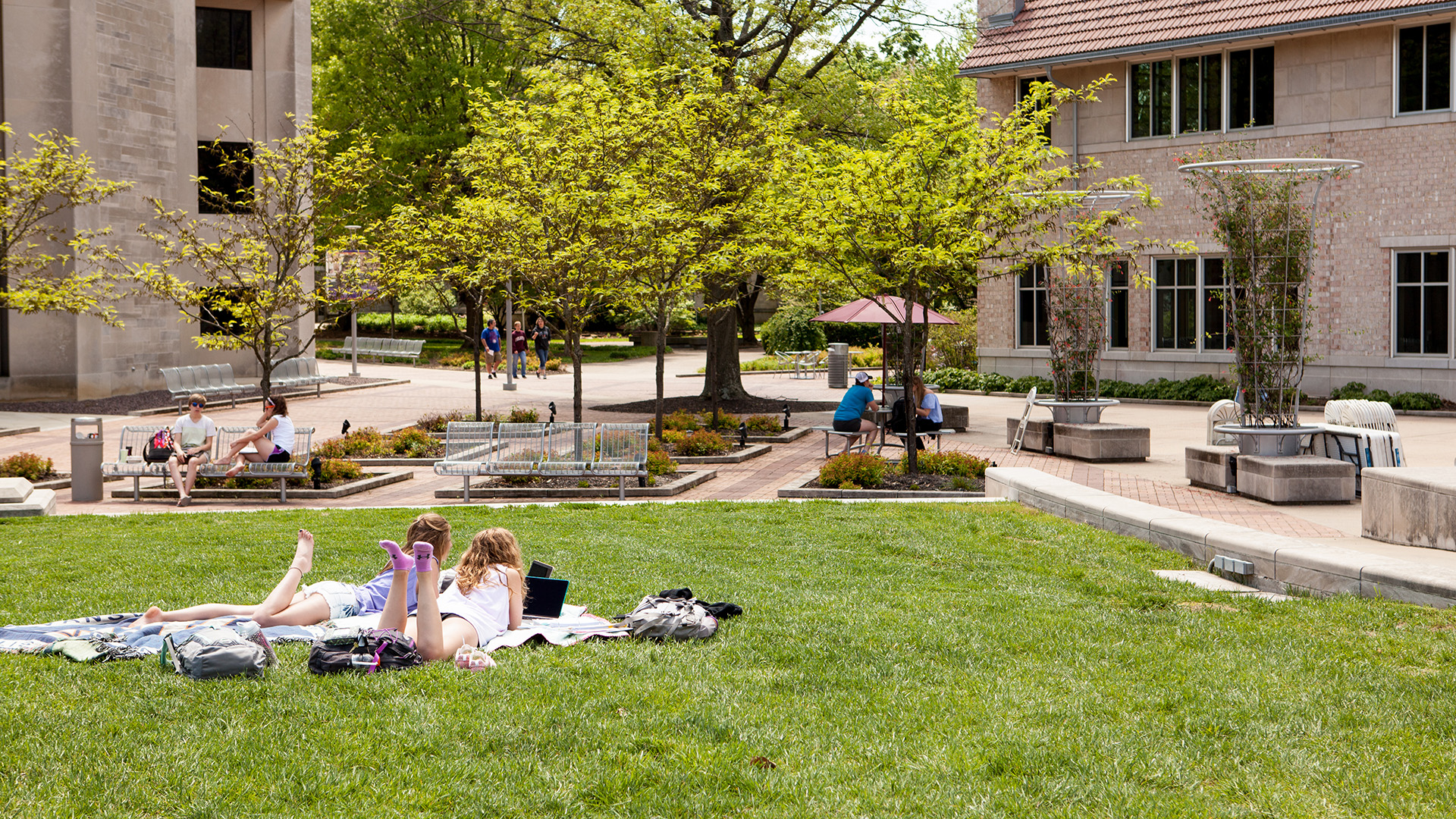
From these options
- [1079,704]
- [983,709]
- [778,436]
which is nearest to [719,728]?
[983,709]

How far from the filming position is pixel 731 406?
26750 mm

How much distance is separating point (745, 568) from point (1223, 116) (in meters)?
22.1

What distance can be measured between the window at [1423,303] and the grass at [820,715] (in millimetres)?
19370

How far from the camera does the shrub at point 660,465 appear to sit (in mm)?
16734

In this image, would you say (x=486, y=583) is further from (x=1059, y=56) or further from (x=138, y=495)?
(x=1059, y=56)

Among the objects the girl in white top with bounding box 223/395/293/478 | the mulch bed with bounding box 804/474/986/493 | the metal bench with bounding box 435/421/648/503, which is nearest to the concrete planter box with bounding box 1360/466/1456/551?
the mulch bed with bounding box 804/474/986/493

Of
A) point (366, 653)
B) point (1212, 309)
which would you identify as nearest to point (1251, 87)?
point (1212, 309)

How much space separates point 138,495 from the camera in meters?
15.8

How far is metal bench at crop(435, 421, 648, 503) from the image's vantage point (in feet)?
51.7

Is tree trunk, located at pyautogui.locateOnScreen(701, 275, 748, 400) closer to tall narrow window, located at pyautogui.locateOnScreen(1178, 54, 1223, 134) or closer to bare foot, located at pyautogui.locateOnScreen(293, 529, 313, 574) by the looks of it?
tall narrow window, located at pyautogui.locateOnScreen(1178, 54, 1223, 134)

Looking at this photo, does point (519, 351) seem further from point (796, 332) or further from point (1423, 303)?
point (1423, 303)

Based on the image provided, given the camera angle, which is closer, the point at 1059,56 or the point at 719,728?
the point at 719,728

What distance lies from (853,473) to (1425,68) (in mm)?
17130

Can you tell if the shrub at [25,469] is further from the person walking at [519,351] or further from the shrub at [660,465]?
the person walking at [519,351]
